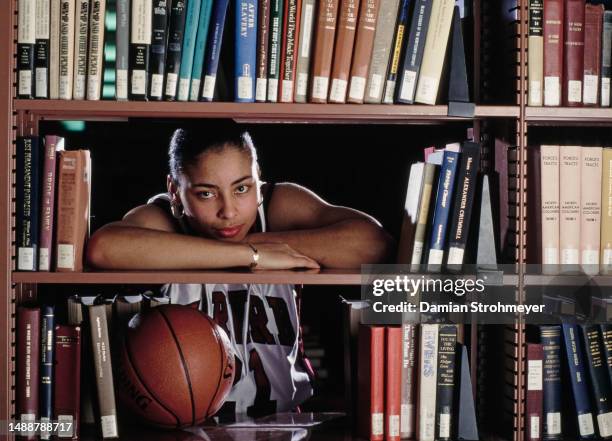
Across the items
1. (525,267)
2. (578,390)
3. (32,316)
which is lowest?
(578,390)

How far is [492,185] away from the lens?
1893 mm

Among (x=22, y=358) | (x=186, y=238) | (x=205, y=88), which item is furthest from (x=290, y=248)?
(x=22, y=358)

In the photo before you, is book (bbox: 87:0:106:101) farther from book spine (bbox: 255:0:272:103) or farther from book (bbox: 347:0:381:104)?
book (bbox: 347:0:381:104)

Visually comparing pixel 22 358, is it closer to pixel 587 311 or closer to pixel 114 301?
pixel 114 301

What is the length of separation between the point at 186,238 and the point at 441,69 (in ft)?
2.57

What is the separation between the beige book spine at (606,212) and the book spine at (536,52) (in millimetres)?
239

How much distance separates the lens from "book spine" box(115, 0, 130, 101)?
5.62 feet

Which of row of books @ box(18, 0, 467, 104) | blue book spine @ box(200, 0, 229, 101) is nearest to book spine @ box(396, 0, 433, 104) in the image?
row of books @ box(18, 0, 467, 104)

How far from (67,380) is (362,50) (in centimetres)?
113

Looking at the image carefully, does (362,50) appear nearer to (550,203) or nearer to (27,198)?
(550,203)

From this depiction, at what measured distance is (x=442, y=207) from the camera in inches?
68.2

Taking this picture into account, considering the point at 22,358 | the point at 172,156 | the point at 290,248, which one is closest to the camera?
the point at 22,358

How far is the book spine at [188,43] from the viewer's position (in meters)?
1.73

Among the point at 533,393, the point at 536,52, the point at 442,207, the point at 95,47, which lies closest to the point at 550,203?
the point at 442,207
